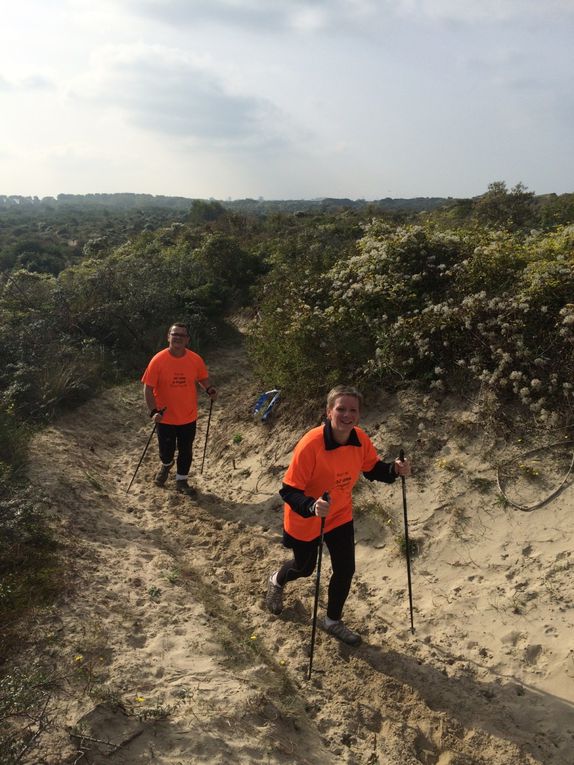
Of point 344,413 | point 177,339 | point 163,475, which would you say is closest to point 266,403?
point 163,475

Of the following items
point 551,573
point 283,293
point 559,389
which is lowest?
point 551,573

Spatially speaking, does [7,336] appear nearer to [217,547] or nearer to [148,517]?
[148,517]

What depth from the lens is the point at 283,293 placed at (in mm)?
10070

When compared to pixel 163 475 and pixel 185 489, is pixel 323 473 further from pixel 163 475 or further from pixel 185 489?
pixel 163 475

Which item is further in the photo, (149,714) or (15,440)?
(15,440)

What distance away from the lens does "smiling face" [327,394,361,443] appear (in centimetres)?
348

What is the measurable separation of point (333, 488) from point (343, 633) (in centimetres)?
135

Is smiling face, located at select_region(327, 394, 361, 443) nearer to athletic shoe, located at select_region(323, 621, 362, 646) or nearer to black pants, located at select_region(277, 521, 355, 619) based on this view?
black pants, located at select_region(277, 521, 355, 619)

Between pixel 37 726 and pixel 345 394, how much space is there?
2762 millimetres

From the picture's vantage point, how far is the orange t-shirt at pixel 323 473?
3.59 m

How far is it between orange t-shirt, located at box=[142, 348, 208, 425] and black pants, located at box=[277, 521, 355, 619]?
112 inches

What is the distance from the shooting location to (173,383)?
6.36 m

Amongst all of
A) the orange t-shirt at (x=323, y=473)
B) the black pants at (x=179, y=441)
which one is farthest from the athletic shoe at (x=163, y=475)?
the orange t-shirt at (x=323, y=473)

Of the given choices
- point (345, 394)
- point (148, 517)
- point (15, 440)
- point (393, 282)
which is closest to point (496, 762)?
point (345, 394)
